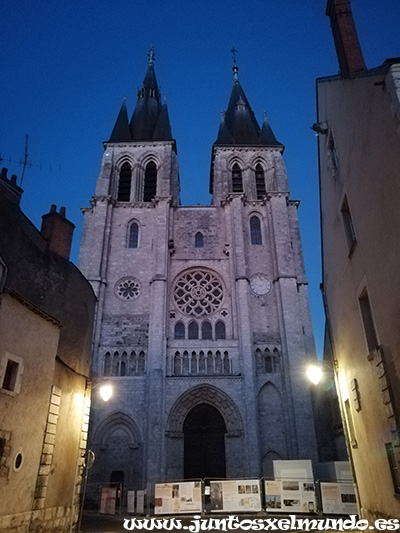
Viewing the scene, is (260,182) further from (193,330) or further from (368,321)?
(368,321)

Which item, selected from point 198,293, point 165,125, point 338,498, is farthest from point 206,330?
point 165,125

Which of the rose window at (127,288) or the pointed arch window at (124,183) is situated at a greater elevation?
the pointed arch window at (124,183)

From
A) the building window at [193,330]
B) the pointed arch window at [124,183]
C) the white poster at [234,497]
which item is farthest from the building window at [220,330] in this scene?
the pointed arch window at [124,183]

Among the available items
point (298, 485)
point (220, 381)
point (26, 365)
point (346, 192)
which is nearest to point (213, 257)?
point (220, 381)

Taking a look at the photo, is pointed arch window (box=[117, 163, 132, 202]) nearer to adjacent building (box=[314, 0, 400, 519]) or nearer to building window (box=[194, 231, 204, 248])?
building window (box=[194, 231, 204, 248])

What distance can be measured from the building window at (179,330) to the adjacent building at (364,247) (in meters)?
11.5

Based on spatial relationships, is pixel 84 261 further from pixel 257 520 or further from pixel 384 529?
pixel 384 529

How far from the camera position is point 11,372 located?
6.90m

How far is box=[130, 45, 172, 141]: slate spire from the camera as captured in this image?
93.9 ft

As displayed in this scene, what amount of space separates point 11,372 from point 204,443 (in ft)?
46.6

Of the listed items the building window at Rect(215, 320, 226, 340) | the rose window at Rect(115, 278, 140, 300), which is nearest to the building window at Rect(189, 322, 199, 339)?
the building window at Rect(215, 320, 226, 340)

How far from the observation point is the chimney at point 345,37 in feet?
27.6

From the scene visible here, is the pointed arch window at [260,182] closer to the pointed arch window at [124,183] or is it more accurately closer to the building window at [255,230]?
the building window at [255,230]

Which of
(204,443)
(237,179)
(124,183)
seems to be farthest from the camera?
(237,179)
